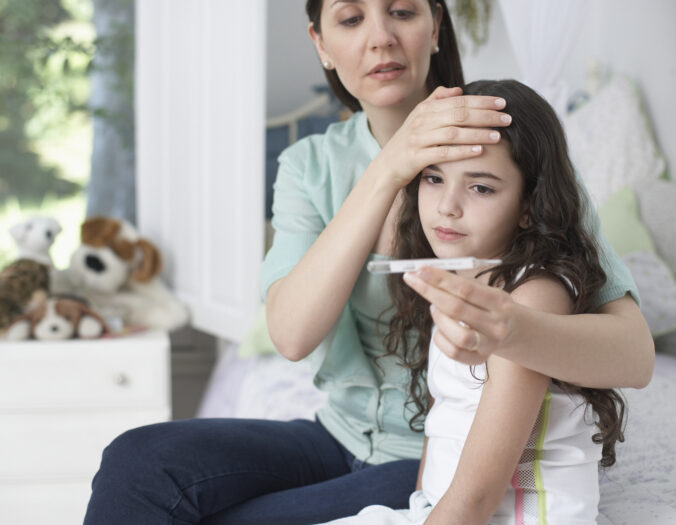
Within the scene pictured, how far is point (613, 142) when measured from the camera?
7.99 ft

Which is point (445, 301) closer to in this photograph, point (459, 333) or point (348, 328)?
point (459, 333)

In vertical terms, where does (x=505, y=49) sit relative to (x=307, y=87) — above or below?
above

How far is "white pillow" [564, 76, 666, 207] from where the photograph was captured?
241 centimetres

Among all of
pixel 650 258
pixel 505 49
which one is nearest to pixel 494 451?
pixel 650 258

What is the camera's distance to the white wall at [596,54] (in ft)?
7.50

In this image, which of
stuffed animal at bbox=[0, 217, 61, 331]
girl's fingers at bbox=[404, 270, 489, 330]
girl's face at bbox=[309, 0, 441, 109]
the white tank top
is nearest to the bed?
the white tank top

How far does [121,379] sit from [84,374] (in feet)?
0.33

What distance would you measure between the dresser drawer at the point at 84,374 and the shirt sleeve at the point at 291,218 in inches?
43.5

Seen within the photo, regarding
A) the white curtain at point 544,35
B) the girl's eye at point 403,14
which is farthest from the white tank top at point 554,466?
the white curtain at point 544,35

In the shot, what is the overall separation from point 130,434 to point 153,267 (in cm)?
154

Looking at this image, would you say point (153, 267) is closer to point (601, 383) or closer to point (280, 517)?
point (280, 517)

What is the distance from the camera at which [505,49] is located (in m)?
2.73

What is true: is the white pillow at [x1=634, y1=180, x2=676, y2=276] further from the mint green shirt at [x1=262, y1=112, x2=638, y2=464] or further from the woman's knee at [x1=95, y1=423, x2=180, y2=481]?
the woman's knee at [x1=95, y1=423, x2=180, y2=481]

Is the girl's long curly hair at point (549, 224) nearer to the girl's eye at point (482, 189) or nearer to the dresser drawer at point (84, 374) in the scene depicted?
the girl's eye at point (482, 189)
